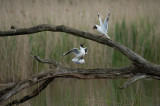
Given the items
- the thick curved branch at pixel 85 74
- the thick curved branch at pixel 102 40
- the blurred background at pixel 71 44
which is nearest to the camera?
the thick curved branch at pixel 102 40

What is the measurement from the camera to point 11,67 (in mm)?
7215

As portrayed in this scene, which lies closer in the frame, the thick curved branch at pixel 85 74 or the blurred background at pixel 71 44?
the thick curved branch at pixel 85 74

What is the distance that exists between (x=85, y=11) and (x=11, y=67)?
206 cm

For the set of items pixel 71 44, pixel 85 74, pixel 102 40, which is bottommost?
pixel 85 74

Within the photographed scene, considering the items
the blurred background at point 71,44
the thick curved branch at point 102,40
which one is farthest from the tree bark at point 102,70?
the blurred background at point 71,44

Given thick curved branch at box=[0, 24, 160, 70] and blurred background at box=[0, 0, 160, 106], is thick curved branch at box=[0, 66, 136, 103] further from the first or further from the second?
blurred background at box=[0, 0, 160, 106]

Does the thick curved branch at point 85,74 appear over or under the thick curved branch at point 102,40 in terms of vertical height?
under

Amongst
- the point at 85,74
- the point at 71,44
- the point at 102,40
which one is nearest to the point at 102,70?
the point at 85,74

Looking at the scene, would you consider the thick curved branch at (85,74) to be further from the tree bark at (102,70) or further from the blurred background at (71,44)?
the blurred background at (71,44)

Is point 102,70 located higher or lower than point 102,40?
lower

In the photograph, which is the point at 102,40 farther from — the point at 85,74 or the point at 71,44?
the point at 71,44

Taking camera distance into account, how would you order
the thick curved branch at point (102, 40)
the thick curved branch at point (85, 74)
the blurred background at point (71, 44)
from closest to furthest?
the thick curved branch at point (102, 40) < the thick curved branch at point (85, 74) < the blurred background at point (71, 44)

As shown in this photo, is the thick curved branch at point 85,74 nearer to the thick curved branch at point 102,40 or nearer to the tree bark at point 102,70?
the tree bark at point 102,70

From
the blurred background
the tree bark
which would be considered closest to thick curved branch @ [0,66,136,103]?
the tree bark
